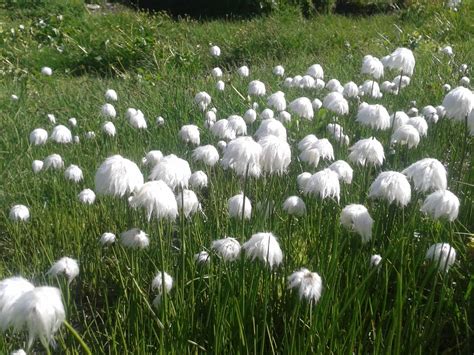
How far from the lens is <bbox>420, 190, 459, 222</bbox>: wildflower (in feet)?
6.02

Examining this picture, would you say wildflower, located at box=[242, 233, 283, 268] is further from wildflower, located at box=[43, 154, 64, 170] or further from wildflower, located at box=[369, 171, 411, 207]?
wildflower, located at box=[43, 154, 64, 170]

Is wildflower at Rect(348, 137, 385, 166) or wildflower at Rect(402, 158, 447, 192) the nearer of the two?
wildflower at Rect(402, 158, 447, 192)

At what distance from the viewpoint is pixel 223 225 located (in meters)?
2.81

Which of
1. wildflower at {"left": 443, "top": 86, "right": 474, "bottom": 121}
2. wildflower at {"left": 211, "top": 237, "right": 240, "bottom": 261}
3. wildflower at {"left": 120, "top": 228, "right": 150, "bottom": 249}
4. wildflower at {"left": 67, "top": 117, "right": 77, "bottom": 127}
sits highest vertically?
wildflower at {"left": 443, "top": 86, "right": 474, "bottom": 121}

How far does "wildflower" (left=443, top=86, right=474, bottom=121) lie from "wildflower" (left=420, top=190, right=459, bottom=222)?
469 millimetres

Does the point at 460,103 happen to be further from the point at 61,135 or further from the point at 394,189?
the point at 61,135

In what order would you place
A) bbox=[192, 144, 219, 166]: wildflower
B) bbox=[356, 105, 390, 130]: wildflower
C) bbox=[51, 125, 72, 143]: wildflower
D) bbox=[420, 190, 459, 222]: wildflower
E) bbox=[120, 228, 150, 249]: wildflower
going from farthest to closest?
bbox=[51, 125, 72, 143]: wildflower → bbox=[356, 105, 390, 130]: wildflower → bbox=[192, 144, 219, 166]: wildflower → bbox=[120, 228, 150, 249]: wildflower → bbox=[420, 190, 459, 222]: wildflower

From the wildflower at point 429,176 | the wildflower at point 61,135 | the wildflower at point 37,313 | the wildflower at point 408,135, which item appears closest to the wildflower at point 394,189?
the wildflower at point 429,176

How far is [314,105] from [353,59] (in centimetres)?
251

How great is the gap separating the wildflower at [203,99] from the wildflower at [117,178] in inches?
95.4

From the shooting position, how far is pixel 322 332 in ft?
6.01

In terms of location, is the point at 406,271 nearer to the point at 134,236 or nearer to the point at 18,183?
the point at 134,236

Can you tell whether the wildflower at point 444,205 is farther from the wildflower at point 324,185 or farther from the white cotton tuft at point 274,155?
the white cotton tuft at point 274,155

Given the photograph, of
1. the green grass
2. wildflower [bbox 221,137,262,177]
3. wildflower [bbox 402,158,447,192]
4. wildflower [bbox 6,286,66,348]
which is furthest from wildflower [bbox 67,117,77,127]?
wildflower [bbox 6,286,66,348]
